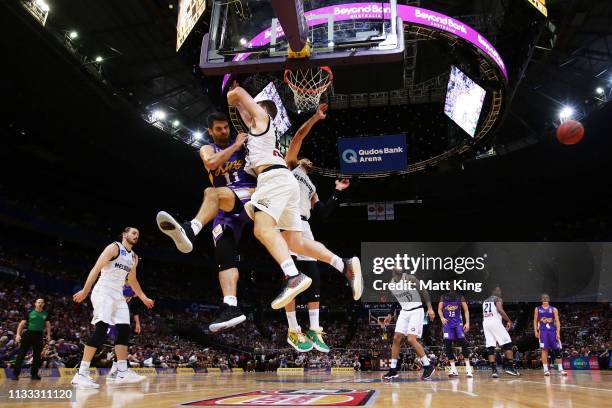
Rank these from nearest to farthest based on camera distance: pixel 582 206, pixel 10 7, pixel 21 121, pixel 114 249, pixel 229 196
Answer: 1. pixel 229 196
2. pixel 114 249
3. pixel 10 7
4. pixel 21 121
5. pixel 582 206

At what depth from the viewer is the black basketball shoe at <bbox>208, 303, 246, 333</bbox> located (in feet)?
12.4

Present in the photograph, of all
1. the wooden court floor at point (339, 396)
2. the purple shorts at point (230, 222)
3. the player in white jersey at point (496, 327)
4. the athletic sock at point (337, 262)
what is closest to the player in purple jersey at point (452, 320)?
the player in white jersey at point (496, 327)

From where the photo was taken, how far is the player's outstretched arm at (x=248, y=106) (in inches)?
151

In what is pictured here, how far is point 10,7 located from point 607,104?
22448mm

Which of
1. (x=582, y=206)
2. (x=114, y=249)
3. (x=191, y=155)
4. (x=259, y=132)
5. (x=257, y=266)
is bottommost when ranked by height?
(x=114, y=249)

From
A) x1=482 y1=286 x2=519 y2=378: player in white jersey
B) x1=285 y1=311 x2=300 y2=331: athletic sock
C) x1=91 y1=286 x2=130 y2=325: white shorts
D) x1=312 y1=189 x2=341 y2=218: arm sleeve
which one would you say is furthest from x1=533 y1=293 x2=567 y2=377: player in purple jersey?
x1=91 y1=286 x2=130 y2=325: white shorts

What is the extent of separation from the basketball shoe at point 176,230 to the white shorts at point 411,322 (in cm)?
607

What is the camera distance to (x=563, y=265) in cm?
2783

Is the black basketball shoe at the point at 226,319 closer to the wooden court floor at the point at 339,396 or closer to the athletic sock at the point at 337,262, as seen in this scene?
the wooden court floor at the point at 339,396

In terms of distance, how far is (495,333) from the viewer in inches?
443

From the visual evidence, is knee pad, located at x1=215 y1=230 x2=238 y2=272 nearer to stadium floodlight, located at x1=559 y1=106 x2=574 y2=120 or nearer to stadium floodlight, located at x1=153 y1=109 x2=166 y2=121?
stadium floodlight, located at x1=153 y1=109 x2=166 y2=121

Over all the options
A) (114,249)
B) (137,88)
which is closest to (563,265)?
(137,88)

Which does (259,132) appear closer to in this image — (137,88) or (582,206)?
→ (137,88)

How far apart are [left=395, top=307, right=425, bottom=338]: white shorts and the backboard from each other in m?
5.41
